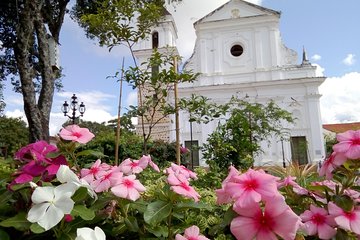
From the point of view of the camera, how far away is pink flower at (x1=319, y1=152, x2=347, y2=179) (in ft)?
3.13

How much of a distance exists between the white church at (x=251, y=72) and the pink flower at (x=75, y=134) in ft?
67.2

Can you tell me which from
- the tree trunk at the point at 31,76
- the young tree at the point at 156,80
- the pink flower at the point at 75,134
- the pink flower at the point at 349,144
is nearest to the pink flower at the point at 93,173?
the pink flower at the point at 75,134

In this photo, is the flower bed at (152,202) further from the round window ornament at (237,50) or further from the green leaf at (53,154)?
the round window ornament at (237,50)

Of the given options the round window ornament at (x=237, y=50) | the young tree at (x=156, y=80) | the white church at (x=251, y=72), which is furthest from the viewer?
the round window ornament at (x=237, y=50)

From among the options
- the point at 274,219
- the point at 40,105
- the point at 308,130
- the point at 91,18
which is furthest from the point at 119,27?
the point at 308,130

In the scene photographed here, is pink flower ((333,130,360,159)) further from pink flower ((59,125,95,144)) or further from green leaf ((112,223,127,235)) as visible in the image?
pink flower ((59,125,95,144))

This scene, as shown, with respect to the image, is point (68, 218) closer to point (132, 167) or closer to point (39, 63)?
point (132, 167)

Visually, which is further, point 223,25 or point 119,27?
point 223,25

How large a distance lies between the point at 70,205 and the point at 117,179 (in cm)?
27

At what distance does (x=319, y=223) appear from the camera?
3.02 ft

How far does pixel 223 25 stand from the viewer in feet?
80.2

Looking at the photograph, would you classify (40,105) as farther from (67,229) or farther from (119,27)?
(67,229)

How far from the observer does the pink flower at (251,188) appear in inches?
29.7

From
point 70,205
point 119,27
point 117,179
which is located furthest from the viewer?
point 119,27
